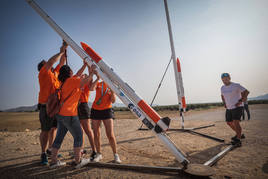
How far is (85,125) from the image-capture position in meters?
3.76

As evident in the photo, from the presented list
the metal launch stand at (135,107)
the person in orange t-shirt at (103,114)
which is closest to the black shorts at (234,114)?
the metal launch stand at (135,107)

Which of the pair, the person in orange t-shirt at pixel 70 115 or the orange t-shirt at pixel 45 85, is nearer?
the person in orange t-shirt at pixel 70 115

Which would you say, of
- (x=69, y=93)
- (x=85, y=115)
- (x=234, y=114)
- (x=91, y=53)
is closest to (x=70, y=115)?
(x=69, y=93)

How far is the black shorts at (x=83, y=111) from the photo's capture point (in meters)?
3.82

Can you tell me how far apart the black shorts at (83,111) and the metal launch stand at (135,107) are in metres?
1.05

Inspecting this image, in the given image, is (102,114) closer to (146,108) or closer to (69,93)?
(69,93)

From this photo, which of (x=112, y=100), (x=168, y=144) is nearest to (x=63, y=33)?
(x=112, y=100)

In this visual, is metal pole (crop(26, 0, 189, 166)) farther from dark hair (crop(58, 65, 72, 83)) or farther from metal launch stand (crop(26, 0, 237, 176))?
dark hair (crop(58, 65, 72, 83))

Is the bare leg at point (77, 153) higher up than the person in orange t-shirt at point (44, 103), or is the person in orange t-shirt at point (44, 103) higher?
the person in orange t-shirt at point (44, 103)

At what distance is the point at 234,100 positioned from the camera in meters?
4.88

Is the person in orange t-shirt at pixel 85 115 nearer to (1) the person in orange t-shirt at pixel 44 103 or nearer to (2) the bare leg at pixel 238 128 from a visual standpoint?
(1) the person in orange t-shirt at pixel 44 103

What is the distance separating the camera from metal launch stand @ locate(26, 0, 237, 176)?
9.26 feet

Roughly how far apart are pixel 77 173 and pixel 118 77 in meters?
2.32

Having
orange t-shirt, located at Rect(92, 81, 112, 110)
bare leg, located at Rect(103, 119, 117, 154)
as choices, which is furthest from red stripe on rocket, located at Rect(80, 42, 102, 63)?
bare leg, located at Rect(103, 119, 117, 154)
